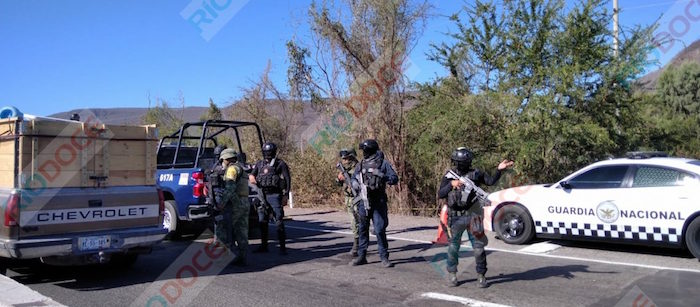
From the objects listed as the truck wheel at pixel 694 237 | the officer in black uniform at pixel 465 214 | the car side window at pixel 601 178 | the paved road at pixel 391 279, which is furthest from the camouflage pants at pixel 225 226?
the truck wheel at pixel 694 237

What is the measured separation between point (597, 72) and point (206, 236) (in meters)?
9.03

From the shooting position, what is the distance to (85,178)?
659 cm

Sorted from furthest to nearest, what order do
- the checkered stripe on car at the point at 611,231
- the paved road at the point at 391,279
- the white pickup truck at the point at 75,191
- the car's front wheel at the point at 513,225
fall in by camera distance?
the car's front wheel at the point at 513,225
the checkered stripe on car at the point at 611,231
the white pickup truck at the point at 75,191
the paved road at the point at 391,279

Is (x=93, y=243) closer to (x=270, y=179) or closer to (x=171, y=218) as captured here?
(x=270, y=179)

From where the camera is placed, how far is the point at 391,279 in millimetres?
6812

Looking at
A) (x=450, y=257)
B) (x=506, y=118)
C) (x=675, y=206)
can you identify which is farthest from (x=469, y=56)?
(x=450, y=257)

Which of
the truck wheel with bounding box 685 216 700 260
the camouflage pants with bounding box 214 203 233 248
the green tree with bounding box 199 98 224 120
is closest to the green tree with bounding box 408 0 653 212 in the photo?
the truck wheel with bounding box 685 216 700 260

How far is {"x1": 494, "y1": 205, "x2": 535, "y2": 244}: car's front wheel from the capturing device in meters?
9.16

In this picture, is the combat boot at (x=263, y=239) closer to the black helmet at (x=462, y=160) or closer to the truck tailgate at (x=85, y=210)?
the truck tailgate at (x=85, y=210)

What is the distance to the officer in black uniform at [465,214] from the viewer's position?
6.29m

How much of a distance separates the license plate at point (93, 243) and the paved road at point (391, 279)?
1.64ft

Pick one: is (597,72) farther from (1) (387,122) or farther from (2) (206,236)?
(2) (206,236)

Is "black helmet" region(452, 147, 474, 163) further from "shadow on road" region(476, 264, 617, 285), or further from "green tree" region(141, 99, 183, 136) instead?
"green tree" region(141, 99, 183, 136)

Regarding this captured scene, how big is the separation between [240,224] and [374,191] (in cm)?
199
